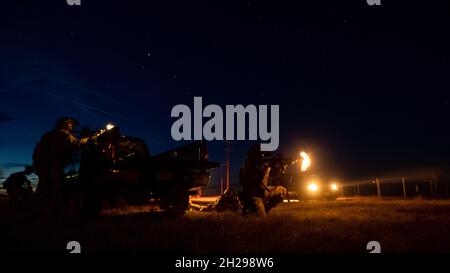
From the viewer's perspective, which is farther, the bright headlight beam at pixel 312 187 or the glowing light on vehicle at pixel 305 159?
the bright headlight beam at pixel 312 187

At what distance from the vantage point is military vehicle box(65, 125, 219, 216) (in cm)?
630

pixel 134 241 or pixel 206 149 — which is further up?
pixel 206 149

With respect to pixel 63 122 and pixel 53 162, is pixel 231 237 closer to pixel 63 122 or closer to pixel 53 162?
pixel 53 162

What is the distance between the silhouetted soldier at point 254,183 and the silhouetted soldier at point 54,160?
3.95m

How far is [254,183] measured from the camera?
24.7 ft

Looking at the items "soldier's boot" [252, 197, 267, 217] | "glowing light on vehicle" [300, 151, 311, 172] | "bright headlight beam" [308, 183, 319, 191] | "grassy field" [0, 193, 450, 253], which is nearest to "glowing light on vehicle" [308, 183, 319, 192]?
"bright headlight beam" [308, 183, 319, 191]

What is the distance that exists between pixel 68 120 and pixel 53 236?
3.79 metres

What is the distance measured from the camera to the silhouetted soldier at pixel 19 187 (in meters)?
9.89

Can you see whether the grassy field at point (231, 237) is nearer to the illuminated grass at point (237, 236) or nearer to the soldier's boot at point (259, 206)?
the illuminated grass at point (237, 236)

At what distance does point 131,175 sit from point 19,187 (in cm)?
595

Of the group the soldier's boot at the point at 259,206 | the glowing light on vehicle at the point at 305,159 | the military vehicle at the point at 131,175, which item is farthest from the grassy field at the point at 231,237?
the glowing light on vehicle at the point at 305,159
